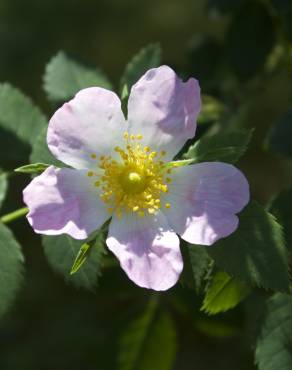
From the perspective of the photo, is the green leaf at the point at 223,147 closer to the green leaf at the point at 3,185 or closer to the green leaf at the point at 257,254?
the green leaf at the point at 257,254

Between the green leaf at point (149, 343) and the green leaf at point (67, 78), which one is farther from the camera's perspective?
the green leaf at point (149, 343)

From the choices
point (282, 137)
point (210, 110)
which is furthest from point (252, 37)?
point (282, 137)

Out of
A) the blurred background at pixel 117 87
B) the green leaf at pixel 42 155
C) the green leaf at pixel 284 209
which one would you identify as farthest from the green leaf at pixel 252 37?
the green leaf at pixel 42 155

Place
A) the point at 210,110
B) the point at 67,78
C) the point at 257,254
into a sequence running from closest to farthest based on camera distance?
the point at 257,254 → the point at 67,78 → the point at 210,110

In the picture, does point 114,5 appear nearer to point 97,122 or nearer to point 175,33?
point 175,33

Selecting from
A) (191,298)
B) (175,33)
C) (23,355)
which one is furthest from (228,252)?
(175,33)

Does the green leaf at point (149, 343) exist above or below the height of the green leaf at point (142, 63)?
below

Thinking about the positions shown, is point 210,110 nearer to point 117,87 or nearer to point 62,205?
point 117,87

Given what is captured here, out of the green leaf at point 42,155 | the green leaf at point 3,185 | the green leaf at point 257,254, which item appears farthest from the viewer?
the green leaf at point 3,185
